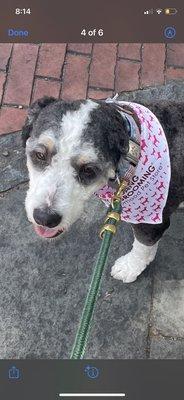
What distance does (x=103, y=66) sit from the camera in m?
4.72

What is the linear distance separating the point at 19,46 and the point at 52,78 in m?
0.44

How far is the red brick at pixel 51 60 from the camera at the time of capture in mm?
4680

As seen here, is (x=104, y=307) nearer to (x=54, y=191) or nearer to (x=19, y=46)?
(x=54, y=191)

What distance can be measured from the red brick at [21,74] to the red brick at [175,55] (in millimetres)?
1190

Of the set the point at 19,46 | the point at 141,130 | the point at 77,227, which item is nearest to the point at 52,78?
the point at 19,46

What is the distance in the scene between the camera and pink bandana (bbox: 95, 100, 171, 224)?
9.68 feet

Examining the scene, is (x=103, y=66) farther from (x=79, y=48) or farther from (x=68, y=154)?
(x=68, y=154)

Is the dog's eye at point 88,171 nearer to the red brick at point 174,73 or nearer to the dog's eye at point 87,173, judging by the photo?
the dog's eye at point 87,173

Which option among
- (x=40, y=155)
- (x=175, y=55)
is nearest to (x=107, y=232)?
(x=40, y=155)

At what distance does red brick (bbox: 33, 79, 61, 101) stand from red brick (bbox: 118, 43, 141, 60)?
0.65m
